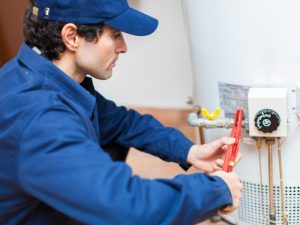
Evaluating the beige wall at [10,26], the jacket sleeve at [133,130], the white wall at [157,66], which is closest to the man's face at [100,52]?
the jacket sleeve at [133,130]

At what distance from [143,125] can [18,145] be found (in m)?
0.52

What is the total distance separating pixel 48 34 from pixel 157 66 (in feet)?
3.50

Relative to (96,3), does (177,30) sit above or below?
below

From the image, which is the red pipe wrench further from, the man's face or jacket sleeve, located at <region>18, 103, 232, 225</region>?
the man's face

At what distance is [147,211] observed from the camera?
685 mm

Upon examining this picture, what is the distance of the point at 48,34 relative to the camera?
89 cm

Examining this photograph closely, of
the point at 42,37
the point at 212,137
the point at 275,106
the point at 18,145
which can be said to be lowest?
the point at 212,137

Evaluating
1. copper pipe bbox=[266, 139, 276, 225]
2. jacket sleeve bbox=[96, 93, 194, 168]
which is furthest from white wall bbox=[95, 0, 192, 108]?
copper pipe bbox=[266, 139, 276, 225]

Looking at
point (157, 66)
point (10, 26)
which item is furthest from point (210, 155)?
point (10, 26)

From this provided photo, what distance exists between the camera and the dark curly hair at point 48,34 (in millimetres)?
856

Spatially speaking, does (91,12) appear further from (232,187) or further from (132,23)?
(232,187)

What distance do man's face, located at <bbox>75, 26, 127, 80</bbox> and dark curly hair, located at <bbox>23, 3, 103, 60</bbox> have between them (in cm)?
2

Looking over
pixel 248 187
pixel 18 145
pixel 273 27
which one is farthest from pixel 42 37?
pixel 248 187

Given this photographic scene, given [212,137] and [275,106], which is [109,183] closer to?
[275,106]
